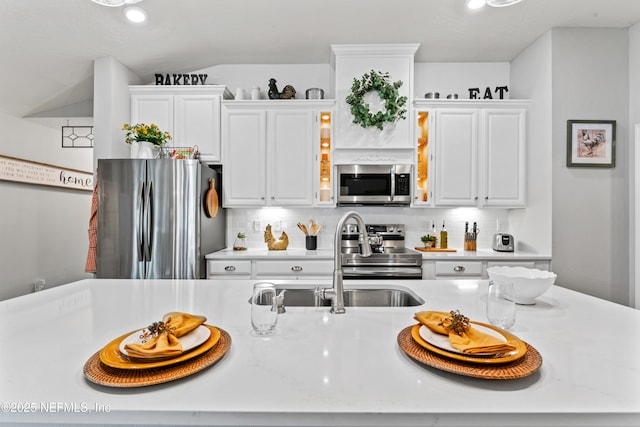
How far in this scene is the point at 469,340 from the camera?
0.79m

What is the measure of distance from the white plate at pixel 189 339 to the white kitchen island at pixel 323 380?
75 mm

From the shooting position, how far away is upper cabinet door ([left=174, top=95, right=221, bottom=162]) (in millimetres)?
3320

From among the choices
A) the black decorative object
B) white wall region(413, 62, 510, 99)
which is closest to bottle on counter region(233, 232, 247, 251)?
white wall region(413, 62, 510, 99)

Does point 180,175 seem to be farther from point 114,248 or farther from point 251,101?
point 251,101

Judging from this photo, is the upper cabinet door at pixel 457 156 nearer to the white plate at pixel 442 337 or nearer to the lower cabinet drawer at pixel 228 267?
the lower cabinet drawer at pixel 228 267

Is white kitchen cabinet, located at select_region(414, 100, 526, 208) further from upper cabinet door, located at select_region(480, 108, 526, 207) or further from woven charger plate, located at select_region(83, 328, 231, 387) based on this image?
woven charger plate, located at select_region(83, 328, 231, 387)

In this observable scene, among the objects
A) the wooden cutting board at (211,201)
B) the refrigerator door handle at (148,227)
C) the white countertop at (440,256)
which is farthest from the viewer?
the wooden cutting board at (211,201)

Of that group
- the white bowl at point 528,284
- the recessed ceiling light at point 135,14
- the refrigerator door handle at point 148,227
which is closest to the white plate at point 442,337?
the white bowl at point 528,284

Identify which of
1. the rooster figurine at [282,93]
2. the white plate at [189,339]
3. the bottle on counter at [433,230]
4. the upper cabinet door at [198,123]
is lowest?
the white plate at [189,339]

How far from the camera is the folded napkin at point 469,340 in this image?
748 mm

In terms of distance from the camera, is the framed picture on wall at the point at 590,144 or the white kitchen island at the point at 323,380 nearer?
the white kitchen island at the point at 323,380

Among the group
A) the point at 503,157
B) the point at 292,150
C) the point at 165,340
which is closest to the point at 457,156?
the point at 503,157

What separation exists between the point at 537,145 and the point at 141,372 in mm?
3547

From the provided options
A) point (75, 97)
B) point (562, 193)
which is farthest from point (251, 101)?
point (562, 193)
